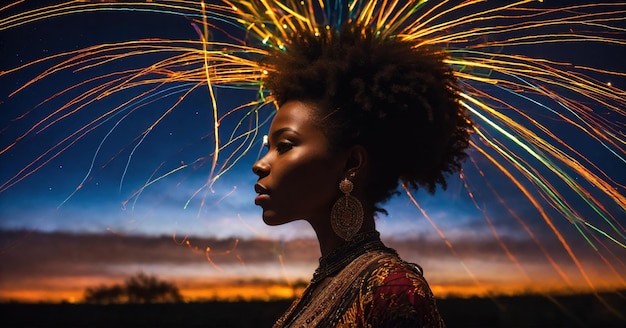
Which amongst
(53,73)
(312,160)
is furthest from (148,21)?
(312,160)

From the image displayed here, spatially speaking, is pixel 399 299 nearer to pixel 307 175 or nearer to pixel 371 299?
pixel 371 299

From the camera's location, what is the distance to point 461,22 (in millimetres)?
3082

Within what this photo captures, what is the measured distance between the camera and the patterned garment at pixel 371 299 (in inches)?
58.5

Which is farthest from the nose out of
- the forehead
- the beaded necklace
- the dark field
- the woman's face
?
the dark field

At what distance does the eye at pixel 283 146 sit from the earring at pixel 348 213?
0.53 ft

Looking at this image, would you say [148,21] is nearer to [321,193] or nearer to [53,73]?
[53,73]

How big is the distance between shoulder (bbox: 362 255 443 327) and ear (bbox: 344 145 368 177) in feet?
0.99

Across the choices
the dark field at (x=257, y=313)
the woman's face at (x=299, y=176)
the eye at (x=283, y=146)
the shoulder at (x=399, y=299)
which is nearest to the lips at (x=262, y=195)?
the woman's face at (x=299, y=176)

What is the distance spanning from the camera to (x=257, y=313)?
4.12 meters

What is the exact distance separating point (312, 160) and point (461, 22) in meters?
1.58

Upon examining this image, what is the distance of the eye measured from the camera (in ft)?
5.94

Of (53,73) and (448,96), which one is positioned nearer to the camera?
(448,96)

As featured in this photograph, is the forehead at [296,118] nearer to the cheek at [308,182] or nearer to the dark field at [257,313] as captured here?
the cheek at [308,182]

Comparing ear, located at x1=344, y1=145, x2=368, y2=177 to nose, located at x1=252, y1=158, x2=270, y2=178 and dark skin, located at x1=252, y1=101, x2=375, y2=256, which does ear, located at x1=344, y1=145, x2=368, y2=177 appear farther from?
nose, located at x1=252, y1=158, x2=270, y2=178
